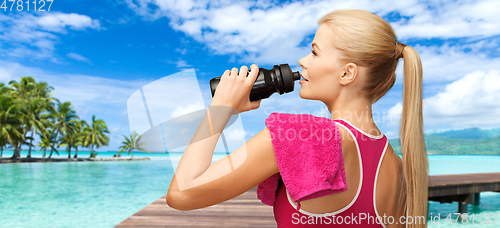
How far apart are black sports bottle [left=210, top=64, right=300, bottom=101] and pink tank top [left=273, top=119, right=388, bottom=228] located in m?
0.18

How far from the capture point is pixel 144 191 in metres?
15.1

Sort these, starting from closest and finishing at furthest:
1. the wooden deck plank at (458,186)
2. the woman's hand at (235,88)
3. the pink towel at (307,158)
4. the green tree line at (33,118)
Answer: the pink towel at (307,158)
the woman's hand at (235,88)
the wooden deck plank at (458,186)
the green tree line at (33,118)

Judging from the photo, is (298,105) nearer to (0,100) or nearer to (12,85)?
(0,100)

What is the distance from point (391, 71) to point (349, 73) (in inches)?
6.8

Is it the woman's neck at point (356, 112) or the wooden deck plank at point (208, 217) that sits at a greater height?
the woman's neck at point (356, 112)

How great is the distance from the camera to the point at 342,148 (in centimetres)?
68

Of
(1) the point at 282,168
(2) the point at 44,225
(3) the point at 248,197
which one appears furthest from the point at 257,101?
(2) the point at 44,225

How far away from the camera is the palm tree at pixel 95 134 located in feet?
106

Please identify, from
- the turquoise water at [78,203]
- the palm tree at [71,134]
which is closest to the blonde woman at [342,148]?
the turquoise water at [78,203]

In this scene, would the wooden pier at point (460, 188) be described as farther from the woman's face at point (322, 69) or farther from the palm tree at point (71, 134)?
the palm tree at point (71, 134)

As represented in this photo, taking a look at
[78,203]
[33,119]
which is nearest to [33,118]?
[33,119]

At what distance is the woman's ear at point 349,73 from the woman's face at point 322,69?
10 millimetres

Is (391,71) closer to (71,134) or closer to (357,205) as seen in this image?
(357,205)

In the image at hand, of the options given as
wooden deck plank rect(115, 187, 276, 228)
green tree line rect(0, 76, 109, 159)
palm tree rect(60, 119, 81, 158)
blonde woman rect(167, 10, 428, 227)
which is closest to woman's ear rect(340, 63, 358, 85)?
blonde woman rect(167, 10, 428, 227)
